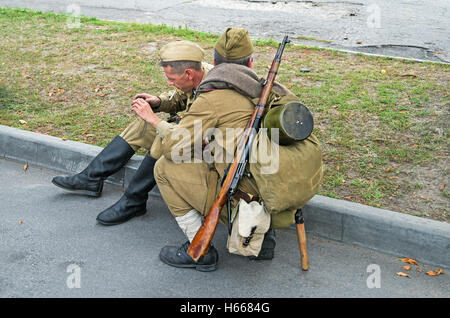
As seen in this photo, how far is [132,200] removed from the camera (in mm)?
4016

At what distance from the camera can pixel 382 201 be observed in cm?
396

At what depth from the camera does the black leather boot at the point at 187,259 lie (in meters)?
3.42

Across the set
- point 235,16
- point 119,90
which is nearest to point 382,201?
point 119,90

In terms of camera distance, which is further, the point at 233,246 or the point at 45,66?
the point at 45,66

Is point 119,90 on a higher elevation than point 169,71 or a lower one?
lower

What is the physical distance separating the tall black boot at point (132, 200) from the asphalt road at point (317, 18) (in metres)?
4.39

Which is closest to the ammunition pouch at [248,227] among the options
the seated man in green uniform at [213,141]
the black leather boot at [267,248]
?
the seated man in green uniform at [213,141]

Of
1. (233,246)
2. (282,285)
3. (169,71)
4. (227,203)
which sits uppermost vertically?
(169,71)

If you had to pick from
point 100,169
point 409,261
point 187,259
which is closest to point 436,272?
point 409,261

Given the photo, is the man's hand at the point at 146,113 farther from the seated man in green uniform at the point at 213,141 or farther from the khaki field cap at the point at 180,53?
the khaki field cap at the point at 180,53

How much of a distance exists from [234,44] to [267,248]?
1.36 m

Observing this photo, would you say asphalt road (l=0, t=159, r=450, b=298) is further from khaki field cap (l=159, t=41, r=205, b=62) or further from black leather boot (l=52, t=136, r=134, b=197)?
khaki field cap (l=159, t=41, r=205, b=62)

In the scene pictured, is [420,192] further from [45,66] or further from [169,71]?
[45,66]

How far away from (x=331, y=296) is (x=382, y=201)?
3.62ft
